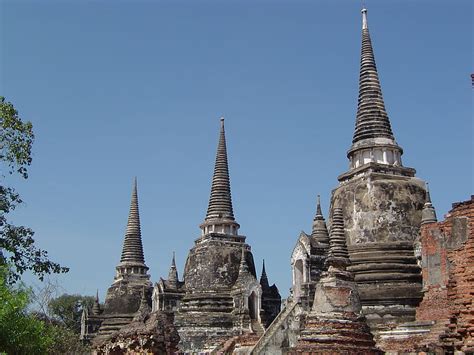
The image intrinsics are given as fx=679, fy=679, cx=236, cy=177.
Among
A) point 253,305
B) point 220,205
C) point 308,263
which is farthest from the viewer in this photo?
point 220,205

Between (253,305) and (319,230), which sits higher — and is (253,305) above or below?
below

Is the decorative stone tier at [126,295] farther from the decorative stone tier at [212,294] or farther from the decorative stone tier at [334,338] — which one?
the decorative stone tier at [334,338]

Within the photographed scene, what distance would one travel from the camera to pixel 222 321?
31.7m

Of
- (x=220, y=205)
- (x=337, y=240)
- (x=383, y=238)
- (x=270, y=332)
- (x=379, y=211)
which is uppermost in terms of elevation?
(x=220, y=205)

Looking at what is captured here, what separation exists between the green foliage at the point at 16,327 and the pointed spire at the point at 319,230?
16333 millimetres

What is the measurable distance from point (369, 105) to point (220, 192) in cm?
1053

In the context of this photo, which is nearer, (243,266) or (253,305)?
(253,305)

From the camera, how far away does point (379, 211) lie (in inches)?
1004

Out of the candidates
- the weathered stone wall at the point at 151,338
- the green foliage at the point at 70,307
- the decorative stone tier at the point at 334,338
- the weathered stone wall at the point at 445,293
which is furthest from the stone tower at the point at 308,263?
the green foliage at the point at 70,307

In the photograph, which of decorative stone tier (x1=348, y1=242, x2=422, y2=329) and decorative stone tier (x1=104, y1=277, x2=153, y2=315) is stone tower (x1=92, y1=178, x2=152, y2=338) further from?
decorative stone tier (x1=348, y1=242, x2=422, y2=329)

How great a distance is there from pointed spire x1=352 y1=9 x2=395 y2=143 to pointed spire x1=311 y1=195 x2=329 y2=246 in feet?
11.4

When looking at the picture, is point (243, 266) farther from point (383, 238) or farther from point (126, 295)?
point (126, 295)

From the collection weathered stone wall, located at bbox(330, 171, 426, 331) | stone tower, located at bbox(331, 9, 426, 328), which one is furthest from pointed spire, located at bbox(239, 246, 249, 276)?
stone tower, located at bbox(331, 9, 426, 328)

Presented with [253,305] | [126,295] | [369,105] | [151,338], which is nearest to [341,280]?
[151,338]
